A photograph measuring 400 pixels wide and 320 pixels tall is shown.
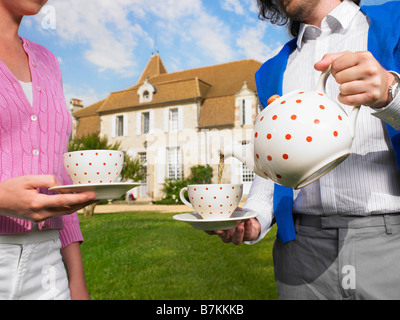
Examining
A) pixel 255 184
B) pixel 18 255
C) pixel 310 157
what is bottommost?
pixel 18 255

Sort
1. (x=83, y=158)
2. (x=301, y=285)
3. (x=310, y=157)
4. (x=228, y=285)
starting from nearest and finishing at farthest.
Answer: (x=310, y=157), (x=83, y=158), (x=301, y=285), (x=228, y=285)

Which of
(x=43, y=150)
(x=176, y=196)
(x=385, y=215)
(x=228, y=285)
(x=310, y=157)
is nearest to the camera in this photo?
(x=310, y=157)

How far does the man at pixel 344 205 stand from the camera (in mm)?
1386

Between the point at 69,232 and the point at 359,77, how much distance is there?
1.25m

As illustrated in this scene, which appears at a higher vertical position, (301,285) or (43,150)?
(43,150)

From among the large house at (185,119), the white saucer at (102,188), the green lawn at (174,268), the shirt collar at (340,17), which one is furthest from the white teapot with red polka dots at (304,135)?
the large house at (185,119)

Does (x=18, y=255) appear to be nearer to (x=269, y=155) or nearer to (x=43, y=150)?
(x=43, y=150)

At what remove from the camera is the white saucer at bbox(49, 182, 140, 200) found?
105 cm

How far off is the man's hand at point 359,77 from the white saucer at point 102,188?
2.16ft

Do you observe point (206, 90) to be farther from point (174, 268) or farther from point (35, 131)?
point (35, 131)

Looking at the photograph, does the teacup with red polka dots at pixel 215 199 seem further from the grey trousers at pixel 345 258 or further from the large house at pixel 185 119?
the large house at pixel 185 119

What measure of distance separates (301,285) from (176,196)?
16.1 m

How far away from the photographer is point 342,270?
4.75 ft
